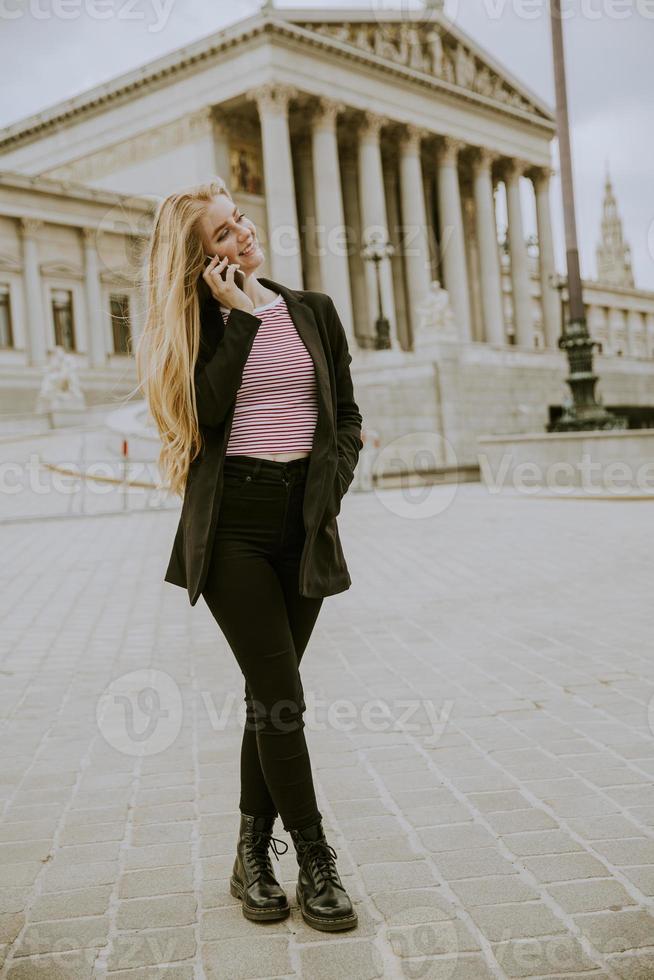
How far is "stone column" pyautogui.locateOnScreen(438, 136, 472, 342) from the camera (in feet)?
187

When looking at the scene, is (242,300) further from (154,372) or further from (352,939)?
(352,939)

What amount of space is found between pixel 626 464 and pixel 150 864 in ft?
60.0

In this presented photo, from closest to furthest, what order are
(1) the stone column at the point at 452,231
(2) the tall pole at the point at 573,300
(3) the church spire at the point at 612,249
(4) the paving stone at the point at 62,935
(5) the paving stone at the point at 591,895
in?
(4) the paving stone at the point at 62,935, (5) the paving stone at the point at 591,895, (2) the tall pole at the point at 573,300, (1) the stone column at the point at 452,231, (3) the church spire at the point at 612,249

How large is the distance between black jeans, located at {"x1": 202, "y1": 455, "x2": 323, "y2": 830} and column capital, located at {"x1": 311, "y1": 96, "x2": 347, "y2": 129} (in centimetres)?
5005

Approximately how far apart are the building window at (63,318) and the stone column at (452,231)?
19308 mm

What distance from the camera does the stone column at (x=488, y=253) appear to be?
5900 cm

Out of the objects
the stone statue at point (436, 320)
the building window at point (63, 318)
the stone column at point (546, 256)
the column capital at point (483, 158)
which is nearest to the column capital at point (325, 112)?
the column capital at point (483, 158)

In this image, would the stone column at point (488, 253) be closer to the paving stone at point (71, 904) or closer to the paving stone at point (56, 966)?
the paving stone at point (71, 904)

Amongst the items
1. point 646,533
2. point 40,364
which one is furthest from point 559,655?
point 40,364

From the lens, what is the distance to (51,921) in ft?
10.9

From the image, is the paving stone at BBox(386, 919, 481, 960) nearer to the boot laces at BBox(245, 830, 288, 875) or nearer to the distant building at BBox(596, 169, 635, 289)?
the boot laces at BBox(245, 830, 288, 875)

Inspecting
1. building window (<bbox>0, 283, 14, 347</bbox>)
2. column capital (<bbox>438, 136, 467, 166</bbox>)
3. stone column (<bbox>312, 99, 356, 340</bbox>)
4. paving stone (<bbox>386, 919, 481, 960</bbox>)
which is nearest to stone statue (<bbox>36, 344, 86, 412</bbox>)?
building window (<bbox>0, 283, 14, 347</bbox>)

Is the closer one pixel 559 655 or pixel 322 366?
pixel 322 366

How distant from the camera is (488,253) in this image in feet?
194
